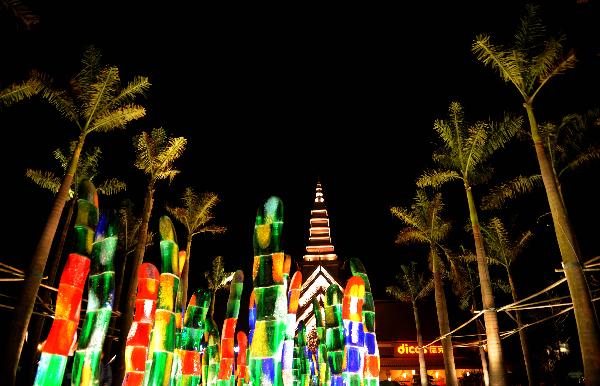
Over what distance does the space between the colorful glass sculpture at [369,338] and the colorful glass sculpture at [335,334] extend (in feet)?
2.90

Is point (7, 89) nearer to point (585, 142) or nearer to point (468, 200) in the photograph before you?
point (468, 200)

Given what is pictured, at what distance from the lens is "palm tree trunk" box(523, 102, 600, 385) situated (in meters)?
9.90

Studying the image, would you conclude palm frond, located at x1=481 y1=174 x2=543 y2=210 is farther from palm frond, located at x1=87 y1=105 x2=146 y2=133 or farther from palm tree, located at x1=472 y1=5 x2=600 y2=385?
palm frond, located at x1=87 y1=105 x2=146 y2=133

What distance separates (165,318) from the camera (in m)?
8.83

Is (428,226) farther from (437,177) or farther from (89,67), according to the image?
(89,67)

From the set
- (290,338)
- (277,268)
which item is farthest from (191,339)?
(277,268)

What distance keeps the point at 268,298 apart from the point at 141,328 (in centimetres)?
272

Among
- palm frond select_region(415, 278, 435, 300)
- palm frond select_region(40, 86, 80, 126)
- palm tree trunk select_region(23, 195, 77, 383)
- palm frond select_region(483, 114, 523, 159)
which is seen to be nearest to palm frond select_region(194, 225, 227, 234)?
palm tree trunk select_region(23, 195, 77, 383)

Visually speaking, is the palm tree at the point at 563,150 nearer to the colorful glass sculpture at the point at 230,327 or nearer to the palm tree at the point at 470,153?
the palm tree at the point at 470,153

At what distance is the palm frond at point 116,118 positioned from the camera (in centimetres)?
1484


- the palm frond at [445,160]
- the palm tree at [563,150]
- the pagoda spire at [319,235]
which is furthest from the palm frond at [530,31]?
the pagoda spire at [319,235]

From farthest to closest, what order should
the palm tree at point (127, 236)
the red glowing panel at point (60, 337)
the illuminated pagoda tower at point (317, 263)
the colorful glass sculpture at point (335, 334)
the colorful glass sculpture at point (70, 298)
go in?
the illuminated pagoda tower at point (317, 263) → the palm tree at point (127, 236) → the colorful glass sculpture at point (335, 334) → the red glowing panel at point (60, 337) → the colorful glass sculpture at point (70, 298)

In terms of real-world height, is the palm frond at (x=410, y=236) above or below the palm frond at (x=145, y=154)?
below

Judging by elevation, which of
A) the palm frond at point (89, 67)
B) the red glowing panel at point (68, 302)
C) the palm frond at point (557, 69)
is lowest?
the red glowing panel at point (68, 302)
